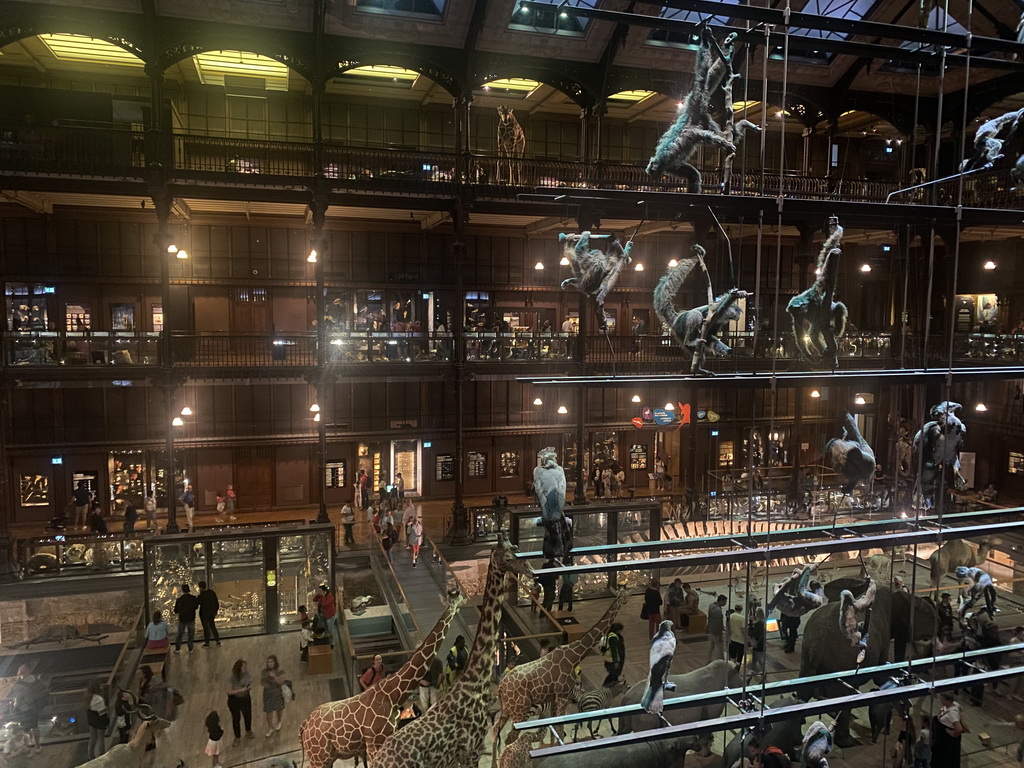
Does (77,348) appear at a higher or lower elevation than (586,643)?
higher

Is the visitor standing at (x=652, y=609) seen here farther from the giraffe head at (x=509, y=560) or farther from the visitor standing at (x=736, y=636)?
the giraffe head at (x=509, y=560)

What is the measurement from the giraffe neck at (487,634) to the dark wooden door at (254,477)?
1614cm

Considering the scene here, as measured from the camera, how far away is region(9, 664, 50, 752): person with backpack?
35.9 feet

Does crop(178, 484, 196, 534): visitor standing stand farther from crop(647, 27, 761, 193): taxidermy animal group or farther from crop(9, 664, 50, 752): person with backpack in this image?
crop(647, 27, 761, 193): taxidermy animal group

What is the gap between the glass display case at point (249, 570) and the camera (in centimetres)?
1456

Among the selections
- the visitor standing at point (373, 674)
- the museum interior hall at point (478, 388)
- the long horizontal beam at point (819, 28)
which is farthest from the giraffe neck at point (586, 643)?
the long horizontal beam at point (819, 28)

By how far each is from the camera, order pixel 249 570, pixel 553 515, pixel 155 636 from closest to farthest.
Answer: pixel 553 515
pixel 155 636
pixel 249 570

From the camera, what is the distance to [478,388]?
80.4 feet

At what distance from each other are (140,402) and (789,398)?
2136cm

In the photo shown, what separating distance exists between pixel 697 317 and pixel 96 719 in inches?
404

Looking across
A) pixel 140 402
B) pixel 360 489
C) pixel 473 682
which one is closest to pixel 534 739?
pixel 473 682

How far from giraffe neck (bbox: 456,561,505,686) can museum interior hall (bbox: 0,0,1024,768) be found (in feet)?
0.14

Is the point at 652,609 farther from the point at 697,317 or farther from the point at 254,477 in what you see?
the point at 254,477

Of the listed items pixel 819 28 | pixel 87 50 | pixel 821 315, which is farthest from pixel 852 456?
pixel 87 50
